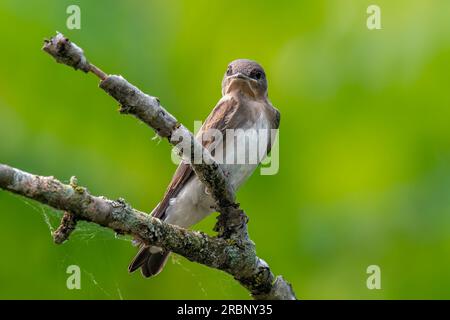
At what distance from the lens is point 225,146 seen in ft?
16.0

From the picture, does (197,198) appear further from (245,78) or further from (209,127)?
(245,78)

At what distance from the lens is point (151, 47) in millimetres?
4551

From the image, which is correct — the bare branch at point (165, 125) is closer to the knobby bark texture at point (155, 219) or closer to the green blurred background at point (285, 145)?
the knobby bark texture at point (155, 219)

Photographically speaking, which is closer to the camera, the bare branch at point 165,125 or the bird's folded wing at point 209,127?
the bare branch at point 165,125

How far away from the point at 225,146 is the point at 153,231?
1.36 metres

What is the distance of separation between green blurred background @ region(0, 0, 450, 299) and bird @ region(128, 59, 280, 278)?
10cm

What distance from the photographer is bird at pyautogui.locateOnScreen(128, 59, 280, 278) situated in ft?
14.9

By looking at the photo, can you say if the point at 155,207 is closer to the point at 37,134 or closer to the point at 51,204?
the point at 37,134

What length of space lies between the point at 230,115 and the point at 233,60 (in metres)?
0.31

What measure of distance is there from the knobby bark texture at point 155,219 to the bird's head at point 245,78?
119 centimetres

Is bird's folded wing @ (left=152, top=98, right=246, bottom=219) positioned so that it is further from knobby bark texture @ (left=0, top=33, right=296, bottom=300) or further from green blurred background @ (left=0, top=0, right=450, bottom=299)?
knobby bark texture @ (left=0, top=33, right=296, bottom=300)

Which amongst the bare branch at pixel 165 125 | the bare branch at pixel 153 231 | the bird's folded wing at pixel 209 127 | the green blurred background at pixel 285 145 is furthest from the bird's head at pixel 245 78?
the bare branch at pixel 153 231

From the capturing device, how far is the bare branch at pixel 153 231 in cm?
298

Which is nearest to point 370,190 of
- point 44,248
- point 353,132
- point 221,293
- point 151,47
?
point 353,132
